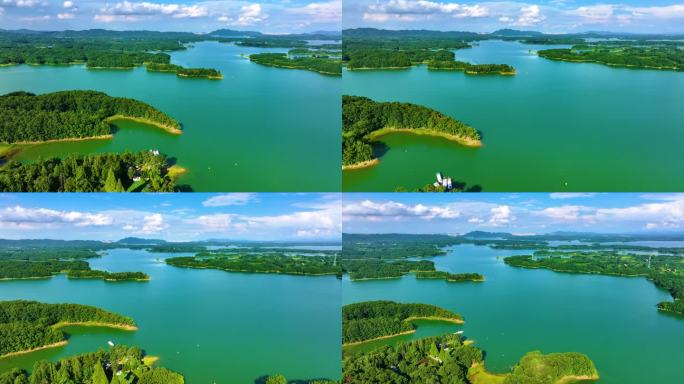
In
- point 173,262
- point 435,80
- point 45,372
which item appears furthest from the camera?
point 435,80

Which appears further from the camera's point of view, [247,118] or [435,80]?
[435,80]

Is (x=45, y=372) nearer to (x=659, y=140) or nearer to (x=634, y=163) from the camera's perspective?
(x=634, y=163)

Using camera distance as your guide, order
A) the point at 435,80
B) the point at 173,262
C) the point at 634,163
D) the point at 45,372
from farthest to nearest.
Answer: the point at 435,80 → the point at 173,262 → the point at 634,163 → the point at 45,372

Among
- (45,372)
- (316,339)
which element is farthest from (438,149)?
(45,372)

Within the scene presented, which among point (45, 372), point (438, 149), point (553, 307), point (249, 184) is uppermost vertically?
point (438, 149)

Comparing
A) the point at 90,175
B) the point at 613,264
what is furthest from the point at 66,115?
the point at 613,264

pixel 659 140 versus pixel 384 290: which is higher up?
pixel 659 140

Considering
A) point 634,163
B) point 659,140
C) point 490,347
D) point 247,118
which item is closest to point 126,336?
point 247,118

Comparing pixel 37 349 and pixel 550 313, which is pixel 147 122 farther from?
pixel 550 313
